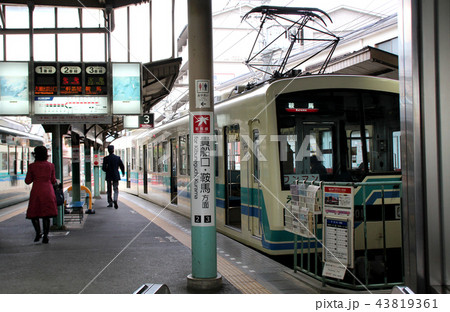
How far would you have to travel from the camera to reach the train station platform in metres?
4.82

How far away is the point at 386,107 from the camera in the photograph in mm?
6480

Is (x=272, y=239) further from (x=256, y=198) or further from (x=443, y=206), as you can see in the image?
(x=443, y=206)

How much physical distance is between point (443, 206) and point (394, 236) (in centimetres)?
417

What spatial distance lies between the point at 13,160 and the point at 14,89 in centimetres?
738

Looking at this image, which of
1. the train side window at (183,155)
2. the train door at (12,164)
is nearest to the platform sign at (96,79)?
the train side window at (183,155)

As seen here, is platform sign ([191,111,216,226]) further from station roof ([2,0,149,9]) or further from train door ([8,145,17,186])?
train door ([8,145,17,186])

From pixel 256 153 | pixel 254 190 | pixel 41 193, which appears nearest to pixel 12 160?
pixel 41 193

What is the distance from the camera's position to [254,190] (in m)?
6.84

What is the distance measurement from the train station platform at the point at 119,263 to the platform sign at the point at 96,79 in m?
2.67

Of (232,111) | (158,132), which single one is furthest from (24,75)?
(158,132)

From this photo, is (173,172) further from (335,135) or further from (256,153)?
(335,135)

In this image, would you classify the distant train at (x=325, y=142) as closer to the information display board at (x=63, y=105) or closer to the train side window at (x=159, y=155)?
the information display board at (x=63, y=105)

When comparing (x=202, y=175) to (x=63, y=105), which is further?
(x=63, y=105)

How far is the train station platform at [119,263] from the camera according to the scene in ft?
15.8
